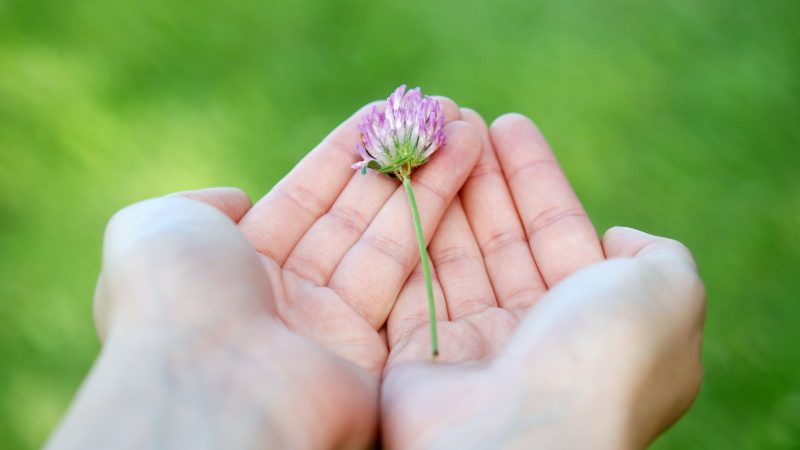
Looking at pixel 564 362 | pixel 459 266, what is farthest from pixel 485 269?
pixel 564 362

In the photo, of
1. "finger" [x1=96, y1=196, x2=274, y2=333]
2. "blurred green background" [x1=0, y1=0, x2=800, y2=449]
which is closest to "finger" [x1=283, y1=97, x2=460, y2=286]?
"finger" [x1=96, y1=196, x2=274, y2=333]

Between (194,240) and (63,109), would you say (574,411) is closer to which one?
(194,240)

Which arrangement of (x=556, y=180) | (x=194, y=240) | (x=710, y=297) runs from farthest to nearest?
(x=710, y=297), (x=556, y=180), (x=194, y=240)

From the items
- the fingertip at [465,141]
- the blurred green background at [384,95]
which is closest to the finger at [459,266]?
the fingertip at [465,141]

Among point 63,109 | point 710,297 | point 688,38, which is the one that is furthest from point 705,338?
point 63,109

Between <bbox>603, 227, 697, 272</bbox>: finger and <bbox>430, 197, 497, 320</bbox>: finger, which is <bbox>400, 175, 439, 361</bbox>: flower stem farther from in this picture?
<bbox>603, 227, 697, 272</bbox>: finger

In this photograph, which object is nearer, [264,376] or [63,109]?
[264,376]
